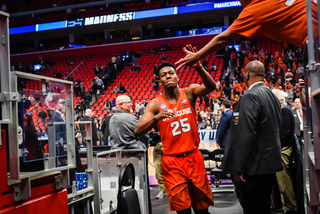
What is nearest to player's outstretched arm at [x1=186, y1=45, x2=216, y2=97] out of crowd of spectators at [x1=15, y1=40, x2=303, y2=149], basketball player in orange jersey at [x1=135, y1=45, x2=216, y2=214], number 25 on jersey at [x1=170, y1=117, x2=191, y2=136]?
basketball player in orange jersey at [x1=135, y1=45, x2=216, y2=214]

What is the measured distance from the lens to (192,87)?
12.1 feet

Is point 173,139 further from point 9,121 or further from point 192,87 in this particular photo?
point 9,121

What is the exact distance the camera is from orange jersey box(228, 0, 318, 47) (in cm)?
226

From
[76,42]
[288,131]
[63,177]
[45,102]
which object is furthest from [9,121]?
[76,42]

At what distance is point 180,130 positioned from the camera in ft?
11.1

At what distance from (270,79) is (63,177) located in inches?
545

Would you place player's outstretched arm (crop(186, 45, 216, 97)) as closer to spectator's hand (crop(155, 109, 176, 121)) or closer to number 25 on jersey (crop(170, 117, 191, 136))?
number 25 on jersey (crop(170, 117, 191, 136))

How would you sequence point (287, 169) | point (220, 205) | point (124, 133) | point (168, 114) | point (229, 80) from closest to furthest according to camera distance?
point (168, 114)
point (287, 169)
point (124, 133)
point (220, 205)
point (229, 80)

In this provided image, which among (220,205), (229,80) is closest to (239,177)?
(220,205)

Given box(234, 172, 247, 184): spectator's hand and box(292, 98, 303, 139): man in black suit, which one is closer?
box(234, 172, 247, 184): spectator's hand

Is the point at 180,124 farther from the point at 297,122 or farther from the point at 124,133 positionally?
the point at 297,122

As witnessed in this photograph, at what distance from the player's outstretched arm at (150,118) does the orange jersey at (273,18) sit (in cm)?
114

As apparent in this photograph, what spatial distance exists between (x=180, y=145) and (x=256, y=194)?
92cm

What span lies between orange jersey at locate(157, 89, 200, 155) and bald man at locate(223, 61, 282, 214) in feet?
2.05
